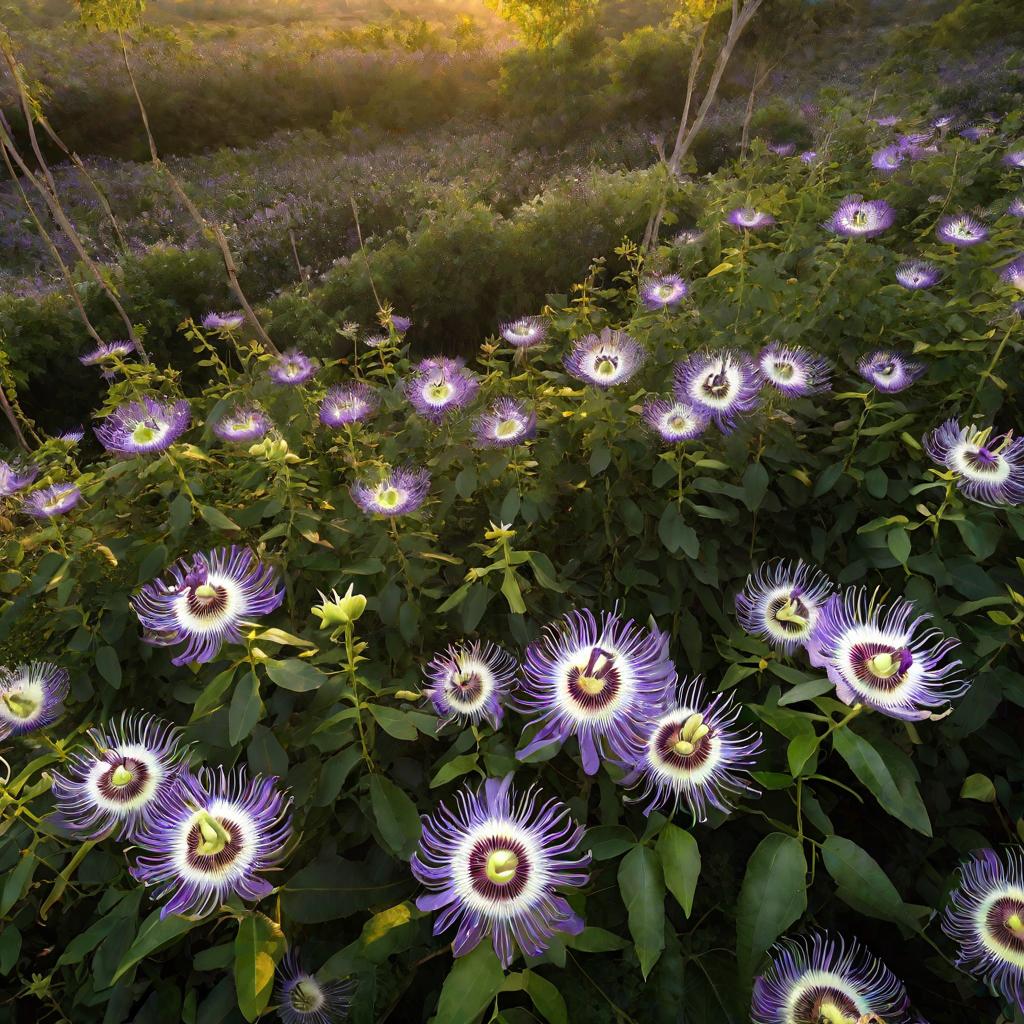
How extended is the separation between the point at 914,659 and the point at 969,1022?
757 millimetres

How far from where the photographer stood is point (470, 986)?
80 cm

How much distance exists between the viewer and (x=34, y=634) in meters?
1.59

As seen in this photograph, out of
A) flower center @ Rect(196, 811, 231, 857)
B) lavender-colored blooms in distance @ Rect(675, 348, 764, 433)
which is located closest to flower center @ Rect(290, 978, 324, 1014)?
flower center @ Rect(196, 811, 231, 857)

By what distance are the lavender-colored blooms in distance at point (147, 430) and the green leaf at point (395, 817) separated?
2.73 feet

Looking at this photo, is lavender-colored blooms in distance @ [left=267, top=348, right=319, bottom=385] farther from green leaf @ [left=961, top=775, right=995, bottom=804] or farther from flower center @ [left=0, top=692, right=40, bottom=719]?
green leaf @ [left=961, top=775, right=995, bottom=804]

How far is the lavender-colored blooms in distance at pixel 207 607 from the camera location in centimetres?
115

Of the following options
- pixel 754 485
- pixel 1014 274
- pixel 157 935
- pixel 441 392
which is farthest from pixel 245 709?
pixel 1014 274

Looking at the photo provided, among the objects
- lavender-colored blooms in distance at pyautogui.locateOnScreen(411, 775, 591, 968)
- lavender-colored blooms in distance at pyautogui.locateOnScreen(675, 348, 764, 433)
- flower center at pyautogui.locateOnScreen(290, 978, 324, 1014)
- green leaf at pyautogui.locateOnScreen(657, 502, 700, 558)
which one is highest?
lavender-colored blooms in distance at pyautogui.locateOnScreen(675, 348, 764, 433)

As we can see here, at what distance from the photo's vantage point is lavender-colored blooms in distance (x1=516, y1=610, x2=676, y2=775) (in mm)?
979

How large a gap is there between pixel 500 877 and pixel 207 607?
64cm

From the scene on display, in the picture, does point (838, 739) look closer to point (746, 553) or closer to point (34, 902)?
point (746, 553)

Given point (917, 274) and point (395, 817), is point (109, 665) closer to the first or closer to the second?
point (395, 817)

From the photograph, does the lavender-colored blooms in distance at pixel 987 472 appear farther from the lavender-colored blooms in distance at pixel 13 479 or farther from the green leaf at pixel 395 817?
the lavender-colored blooms in distance at pixel 13 479

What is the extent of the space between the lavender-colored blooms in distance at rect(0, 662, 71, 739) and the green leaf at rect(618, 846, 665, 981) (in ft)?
3.48
